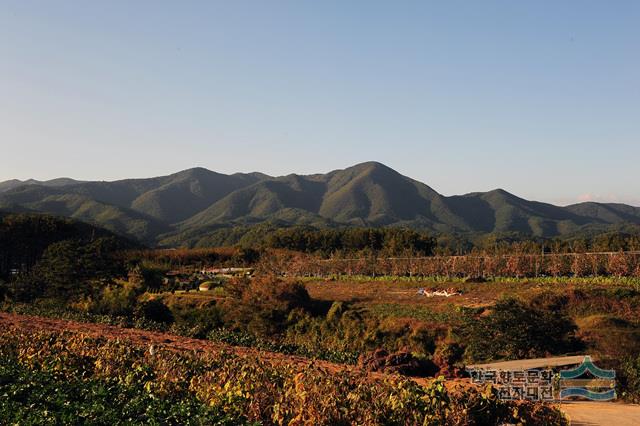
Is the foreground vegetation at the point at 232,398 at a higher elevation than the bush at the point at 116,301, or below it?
higher

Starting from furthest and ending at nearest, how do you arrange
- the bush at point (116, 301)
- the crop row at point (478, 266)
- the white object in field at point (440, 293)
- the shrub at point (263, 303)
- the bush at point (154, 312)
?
the crop row at point (478, 266), the white object in field at point (440, 293), the bush at point (116, 301), the bush at point (154, 312), the shrub at point (263, 303)

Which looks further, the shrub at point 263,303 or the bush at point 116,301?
the bush at point 116,301

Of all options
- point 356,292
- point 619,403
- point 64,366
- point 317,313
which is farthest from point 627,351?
point 356,292

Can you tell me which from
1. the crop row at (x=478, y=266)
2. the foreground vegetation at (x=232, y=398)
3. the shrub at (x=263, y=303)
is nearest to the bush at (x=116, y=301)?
the shrub at (x=263, y=303)

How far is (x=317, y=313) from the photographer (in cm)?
2595

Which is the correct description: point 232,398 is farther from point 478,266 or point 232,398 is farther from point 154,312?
point 478,266

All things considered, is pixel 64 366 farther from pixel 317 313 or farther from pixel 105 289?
pixel 105 289

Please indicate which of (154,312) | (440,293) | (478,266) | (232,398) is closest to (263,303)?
(154,312)

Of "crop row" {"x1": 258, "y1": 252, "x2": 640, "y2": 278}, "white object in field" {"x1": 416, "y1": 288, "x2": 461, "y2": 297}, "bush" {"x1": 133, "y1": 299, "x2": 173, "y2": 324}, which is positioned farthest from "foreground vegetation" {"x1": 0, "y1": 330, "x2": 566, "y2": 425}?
"crop row" {"x1": 258, "y1": 252, "x2": 640, "y2": 278}

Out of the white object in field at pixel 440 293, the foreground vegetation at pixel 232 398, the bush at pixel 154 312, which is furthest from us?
the white object in field at pixel 440 293

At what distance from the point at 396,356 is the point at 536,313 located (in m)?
6.01

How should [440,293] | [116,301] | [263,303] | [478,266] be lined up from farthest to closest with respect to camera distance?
[478,266]
[440,293]
[116,301]
[263,303]

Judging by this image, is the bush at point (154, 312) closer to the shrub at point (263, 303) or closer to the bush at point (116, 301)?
the bush at point (116, 301)

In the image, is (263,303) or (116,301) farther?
(116,301)
